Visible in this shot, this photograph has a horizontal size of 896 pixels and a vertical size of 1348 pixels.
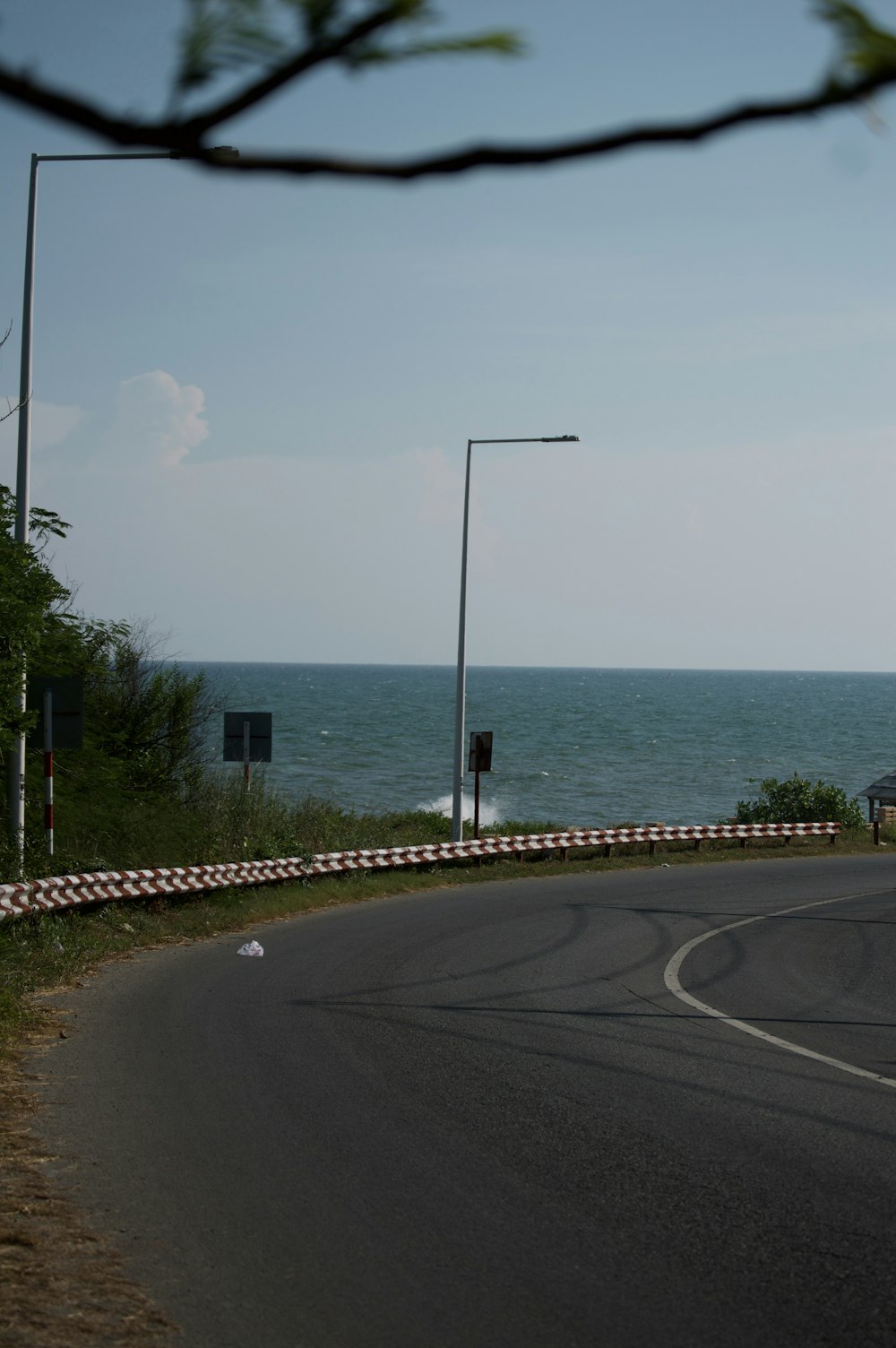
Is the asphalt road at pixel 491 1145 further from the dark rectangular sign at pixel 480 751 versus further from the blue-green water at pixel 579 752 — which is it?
the blue-green water at pixel 579 752

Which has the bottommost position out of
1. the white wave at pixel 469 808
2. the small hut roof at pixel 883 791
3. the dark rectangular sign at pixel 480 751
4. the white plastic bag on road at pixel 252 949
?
the white wave at pixel 469 808

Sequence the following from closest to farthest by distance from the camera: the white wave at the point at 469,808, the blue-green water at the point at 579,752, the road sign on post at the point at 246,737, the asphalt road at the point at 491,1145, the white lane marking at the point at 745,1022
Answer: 1. the asphalt road at the point at 491,1145
2. the white lane marking at the point at 745,1022
3. the road sign on post at the point at 246,737
4. the white wave at the point at 469,808
5. the blue-green water at the point at 579,752

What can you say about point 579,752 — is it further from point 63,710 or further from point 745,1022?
point 745,1022

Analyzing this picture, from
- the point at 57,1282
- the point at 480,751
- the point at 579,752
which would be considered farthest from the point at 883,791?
the point at 579,752

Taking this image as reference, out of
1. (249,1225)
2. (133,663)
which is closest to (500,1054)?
(249,1225)

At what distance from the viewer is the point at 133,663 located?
29391 mm

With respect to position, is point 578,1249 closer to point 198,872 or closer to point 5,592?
point 5,592

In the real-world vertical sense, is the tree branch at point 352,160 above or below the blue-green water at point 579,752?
above

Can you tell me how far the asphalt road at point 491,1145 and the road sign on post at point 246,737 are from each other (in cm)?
1023

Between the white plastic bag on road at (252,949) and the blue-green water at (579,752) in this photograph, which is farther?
the blue-green water at (579,752)

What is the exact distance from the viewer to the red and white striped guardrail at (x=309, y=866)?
18016 millimetres

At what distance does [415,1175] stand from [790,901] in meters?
16.8

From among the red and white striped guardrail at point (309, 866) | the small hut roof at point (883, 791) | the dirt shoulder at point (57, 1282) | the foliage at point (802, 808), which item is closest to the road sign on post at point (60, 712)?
the red and white striped guardrail at point (309, 866)

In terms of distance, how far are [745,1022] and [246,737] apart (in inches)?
613
